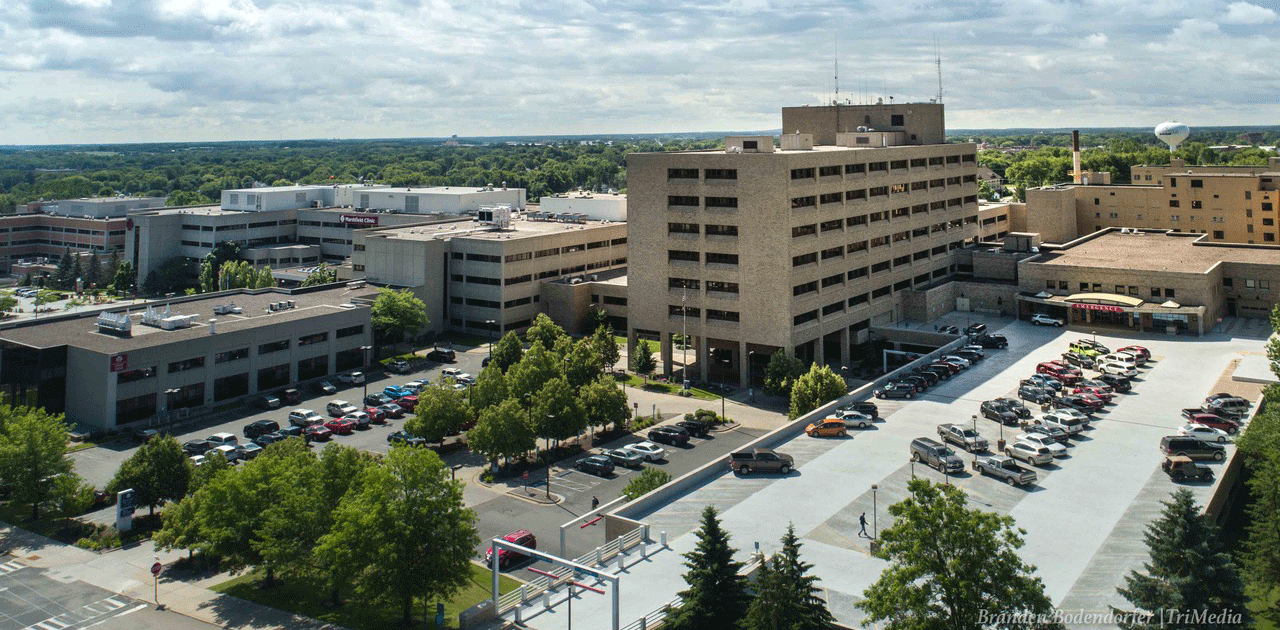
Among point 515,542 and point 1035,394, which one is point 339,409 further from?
point 1035,394

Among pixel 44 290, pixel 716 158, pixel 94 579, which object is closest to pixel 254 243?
pixel 44 290

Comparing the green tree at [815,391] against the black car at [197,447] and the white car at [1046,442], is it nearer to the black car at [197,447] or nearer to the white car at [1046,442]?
the white car at [1046,442]

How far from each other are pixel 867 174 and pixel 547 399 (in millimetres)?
43621

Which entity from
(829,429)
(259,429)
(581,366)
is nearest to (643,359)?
(581,366)

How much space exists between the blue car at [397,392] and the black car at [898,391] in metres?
40.7

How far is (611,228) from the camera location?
124 metres

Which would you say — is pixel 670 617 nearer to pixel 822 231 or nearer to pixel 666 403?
pixel 666 403

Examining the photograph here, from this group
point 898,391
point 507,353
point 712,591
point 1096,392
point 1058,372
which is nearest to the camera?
point 712,591

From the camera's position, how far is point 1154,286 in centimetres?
9075

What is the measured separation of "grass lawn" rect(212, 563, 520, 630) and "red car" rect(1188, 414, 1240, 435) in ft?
143

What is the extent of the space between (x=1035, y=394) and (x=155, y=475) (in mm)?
58328

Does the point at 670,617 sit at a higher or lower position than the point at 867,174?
lower

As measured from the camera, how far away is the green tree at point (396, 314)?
318 feet

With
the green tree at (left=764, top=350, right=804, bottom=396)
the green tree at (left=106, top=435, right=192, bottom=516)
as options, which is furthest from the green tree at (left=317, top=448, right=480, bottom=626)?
the green tree at (left=764, top=350, right=804, bottom=396)
